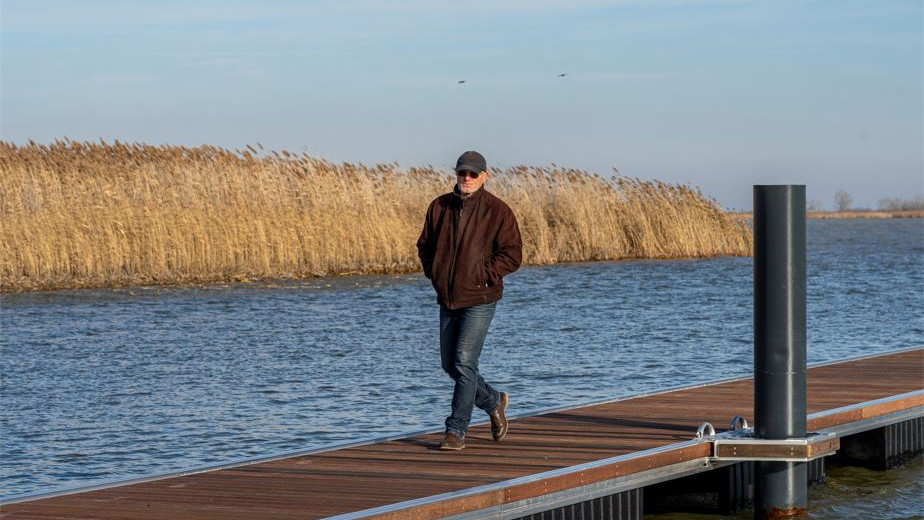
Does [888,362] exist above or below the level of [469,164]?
below

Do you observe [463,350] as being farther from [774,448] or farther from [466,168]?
[774,448]

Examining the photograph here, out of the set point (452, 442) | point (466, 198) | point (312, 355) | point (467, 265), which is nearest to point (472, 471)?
point (452, 442)

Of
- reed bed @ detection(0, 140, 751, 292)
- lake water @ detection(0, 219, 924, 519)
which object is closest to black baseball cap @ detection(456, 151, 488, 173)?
lake water @ detection(0, 219, 924, 519)

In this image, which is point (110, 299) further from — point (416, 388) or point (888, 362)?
point (888, 362)

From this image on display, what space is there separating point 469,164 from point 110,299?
51.0ft

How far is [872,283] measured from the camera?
2900cm

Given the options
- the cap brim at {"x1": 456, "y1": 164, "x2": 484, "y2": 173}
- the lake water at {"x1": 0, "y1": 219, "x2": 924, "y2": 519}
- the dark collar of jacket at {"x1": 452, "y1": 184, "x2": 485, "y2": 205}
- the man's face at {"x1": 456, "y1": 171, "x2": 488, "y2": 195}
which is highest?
the cap brim at {"x1": 456, "y1": 164, "x2": 484, "y2": 173}

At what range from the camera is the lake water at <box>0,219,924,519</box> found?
10180mm

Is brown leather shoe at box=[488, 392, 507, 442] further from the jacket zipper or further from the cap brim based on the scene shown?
the cap brim

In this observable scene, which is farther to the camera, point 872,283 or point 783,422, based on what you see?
point 872,283

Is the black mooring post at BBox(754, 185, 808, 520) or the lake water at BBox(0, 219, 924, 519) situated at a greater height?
the black mooring post at BBox(754, 185, 808, 520)

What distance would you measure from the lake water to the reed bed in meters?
0.60

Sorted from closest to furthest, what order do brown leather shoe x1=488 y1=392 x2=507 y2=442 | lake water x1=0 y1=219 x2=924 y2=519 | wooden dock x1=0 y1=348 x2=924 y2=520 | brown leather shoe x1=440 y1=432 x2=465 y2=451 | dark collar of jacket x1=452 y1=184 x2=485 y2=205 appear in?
wooden dock x1=0 y1=348 x2=924 y2=520 → dark collar of jacket x1=452 y1=184 x2=485 y2=205 → brown leather shoe x1=440 y1=432 x2=465 y2=451 → brown leather shoe x1=488 y1=392 x2=507 y2=442 → lake water x1=0 y1=219 x2=924 y2=519

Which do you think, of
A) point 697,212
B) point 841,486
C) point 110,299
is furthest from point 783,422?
point 697,212
